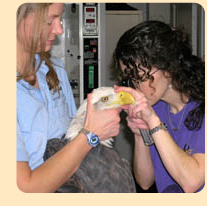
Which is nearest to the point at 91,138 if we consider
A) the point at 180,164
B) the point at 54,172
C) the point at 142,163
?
the point at 54,172

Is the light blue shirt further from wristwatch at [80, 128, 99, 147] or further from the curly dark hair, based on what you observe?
the curly dark hair

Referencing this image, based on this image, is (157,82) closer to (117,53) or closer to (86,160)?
(117,53)

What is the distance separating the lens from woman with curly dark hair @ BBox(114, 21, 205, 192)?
126 cm

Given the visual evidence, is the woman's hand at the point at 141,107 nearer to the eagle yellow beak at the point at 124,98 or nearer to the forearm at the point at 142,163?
the eagle yellow beak at the point at 124,98

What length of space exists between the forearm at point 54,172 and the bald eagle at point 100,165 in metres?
0.12

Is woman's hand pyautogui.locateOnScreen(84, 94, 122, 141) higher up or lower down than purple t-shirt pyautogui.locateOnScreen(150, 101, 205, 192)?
higher up

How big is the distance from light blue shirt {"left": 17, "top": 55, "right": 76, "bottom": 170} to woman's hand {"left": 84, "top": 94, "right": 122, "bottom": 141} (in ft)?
0.51

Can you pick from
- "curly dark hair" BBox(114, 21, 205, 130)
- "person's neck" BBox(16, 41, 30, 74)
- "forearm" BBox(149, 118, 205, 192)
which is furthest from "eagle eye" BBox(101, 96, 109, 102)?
"person's neck" BBox(16, 41, 30, 74)

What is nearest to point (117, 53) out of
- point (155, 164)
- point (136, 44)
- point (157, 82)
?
point (136, 44)

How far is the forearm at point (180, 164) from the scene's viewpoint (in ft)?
4.06

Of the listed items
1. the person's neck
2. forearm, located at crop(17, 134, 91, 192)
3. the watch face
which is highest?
the person's neck

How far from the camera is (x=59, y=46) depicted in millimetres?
3123

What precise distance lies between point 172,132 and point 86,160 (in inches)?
20.7

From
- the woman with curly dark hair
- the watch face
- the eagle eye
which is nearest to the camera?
the watch face
